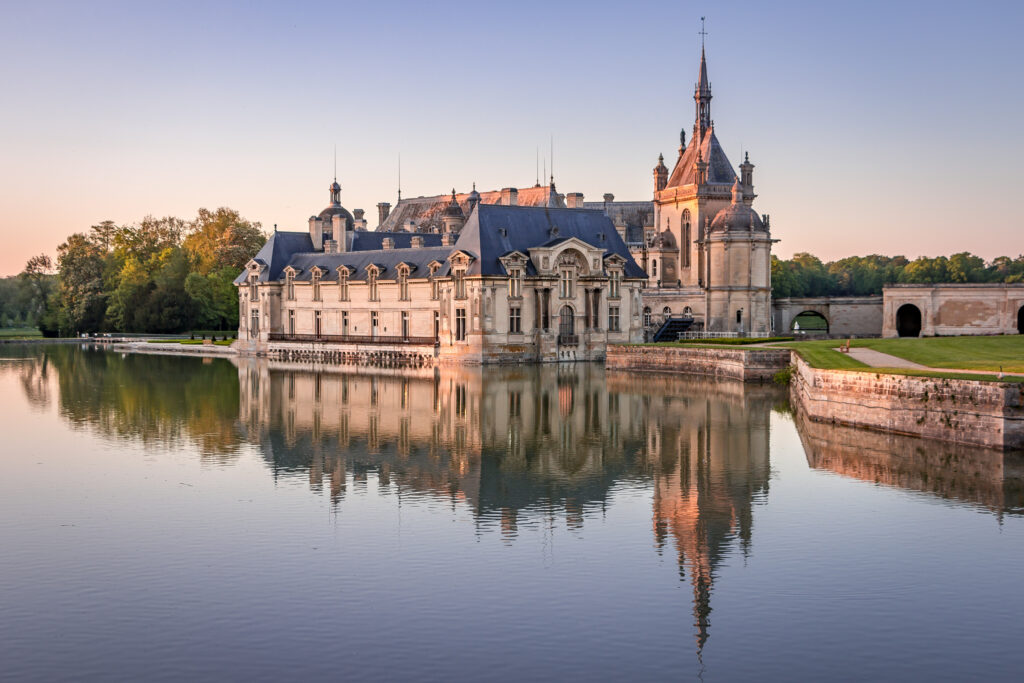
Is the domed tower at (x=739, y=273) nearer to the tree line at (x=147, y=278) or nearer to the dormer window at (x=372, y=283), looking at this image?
the dormer window at (x=372, y=283)

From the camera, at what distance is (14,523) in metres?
20.5

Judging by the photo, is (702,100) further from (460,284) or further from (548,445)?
(548,445)

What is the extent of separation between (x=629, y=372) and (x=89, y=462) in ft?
105

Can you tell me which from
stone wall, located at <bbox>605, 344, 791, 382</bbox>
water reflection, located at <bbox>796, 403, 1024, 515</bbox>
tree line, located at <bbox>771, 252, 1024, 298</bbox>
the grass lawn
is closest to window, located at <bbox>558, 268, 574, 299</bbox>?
stone wall, located at <bbox>605, 344, 791, 382</bbox>

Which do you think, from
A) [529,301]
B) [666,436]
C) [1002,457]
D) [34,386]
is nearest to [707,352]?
[529,301]

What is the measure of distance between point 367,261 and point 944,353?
3977 cm

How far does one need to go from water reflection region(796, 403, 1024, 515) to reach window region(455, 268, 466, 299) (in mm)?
33052

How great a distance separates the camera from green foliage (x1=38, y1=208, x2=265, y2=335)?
98.8 meters

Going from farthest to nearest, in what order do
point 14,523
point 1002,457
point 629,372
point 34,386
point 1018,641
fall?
1. point 629,372
2. point 34,386
3. point 1002,457
4. point 14,523
5. point 1018,641

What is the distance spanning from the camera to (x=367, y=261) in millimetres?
72312

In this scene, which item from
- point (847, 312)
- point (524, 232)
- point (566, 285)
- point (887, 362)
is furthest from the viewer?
point (847, 312)

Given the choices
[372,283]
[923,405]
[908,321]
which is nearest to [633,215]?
[908,321]

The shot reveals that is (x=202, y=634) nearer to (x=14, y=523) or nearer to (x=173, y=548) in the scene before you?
(x=173, y=548)

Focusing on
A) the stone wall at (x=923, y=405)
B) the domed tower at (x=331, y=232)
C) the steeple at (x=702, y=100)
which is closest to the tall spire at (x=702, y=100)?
the steeple at (x=702, y=100)
